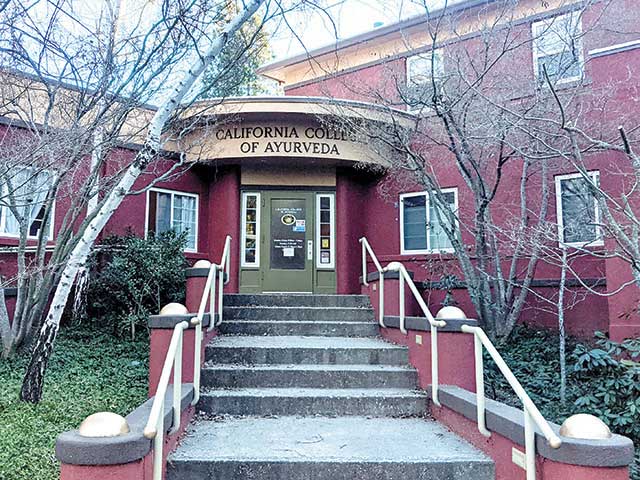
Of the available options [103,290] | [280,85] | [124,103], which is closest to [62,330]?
[103,290]

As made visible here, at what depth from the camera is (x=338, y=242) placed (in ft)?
33.6

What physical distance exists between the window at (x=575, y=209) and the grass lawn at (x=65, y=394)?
6.63 metres

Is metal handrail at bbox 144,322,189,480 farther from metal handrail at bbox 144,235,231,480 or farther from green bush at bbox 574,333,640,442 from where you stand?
green bush at bbox 574,333,640,442

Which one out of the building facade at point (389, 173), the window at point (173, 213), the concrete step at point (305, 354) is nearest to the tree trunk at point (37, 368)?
the concrete step at point (305, 354)

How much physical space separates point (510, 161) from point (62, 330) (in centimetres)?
820

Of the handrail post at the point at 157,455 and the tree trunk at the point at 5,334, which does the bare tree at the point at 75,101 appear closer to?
the tree trunk at the point at 5,334

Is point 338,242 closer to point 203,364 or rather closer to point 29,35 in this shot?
point 203,364

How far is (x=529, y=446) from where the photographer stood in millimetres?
2949

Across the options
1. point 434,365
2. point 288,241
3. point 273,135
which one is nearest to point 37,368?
point 434,365

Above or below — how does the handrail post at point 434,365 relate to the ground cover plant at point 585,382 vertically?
above

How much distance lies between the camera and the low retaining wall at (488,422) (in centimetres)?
262

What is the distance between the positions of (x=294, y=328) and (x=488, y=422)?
337cm

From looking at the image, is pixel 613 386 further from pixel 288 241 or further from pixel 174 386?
pixel 288 241

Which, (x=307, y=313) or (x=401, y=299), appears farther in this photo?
(x=307, y=313)
